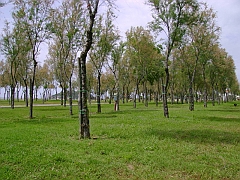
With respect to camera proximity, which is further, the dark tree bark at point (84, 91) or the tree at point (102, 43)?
the tree at point (102, 43)

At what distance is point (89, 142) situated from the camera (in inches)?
346

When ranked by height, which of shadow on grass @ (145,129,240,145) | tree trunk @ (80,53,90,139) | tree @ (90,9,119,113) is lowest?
shadow on grass @ (145,129,240,145)

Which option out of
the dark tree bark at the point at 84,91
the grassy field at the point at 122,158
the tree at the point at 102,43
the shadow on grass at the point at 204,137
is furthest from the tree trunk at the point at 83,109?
the tree at the point at 102,43

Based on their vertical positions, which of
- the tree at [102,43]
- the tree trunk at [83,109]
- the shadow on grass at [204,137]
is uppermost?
the tree at [102,43]

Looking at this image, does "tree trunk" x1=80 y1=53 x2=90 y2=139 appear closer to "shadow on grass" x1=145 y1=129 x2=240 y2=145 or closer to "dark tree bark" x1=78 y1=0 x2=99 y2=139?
"dark tree bark" x1=78 y1=0 x2=99 y2=139

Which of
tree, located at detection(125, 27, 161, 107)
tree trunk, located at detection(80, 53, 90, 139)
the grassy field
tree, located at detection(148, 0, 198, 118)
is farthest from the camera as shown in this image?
tree, located at detection(125, 27, 161, 107)

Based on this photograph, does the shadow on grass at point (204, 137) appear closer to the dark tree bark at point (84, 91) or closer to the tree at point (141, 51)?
the dark tree bark at point (84, 91)

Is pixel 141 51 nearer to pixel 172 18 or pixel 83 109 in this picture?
pixel 172 18

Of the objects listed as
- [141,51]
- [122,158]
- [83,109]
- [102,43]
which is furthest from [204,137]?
[141,51]

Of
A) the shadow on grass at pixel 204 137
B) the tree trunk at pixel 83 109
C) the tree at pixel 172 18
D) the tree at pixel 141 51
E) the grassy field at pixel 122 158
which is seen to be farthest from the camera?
the tree at pixel 141 51

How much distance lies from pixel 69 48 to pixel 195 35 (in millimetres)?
15958

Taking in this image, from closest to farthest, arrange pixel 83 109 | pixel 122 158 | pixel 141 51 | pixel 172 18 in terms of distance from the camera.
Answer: pixel 122 158 → pixel 83 109 → pixel 172 18 → pixel 141 51

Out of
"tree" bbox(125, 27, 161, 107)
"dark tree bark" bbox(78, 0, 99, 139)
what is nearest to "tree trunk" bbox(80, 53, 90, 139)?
"dark tree bark" bbox(78, 0, 99, 139)

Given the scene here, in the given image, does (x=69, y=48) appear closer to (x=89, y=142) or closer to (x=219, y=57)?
(x=89, y=142)
